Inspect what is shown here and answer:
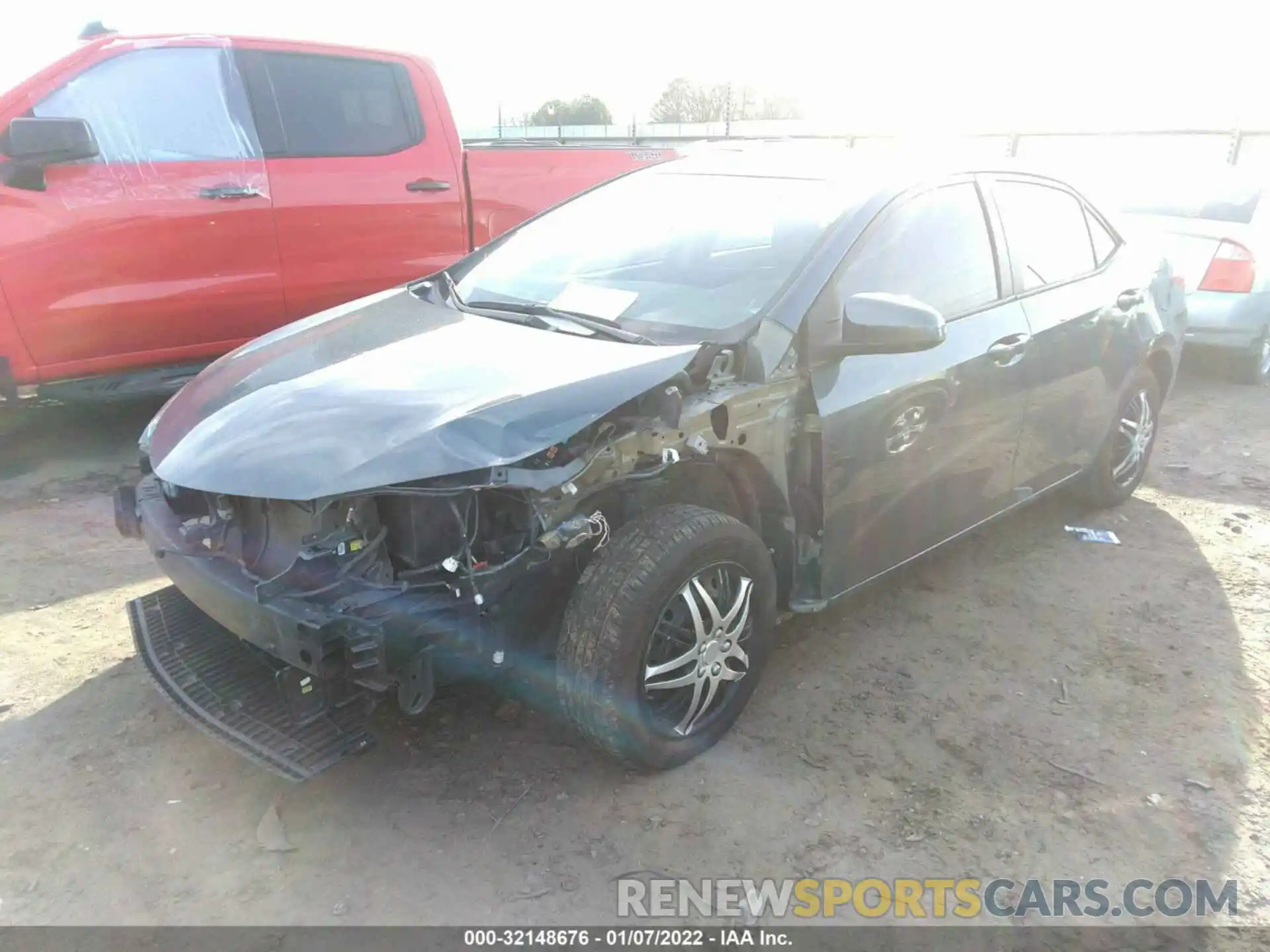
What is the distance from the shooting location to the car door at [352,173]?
17.0ft

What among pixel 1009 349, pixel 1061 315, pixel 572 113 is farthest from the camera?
pixel 572 113

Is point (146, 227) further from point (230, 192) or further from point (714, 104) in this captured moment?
point (714, 104)

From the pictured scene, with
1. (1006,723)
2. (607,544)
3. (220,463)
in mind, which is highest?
(220,463)

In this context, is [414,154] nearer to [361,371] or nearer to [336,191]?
[336,191]

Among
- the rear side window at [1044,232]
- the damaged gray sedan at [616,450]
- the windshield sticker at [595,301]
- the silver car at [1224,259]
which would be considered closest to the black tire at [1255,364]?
the silver car at [1224,259]

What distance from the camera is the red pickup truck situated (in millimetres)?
4516

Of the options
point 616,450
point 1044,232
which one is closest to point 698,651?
point 616,450

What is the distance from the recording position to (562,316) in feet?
10.4

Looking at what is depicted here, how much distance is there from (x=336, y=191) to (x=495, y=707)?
11.3ft

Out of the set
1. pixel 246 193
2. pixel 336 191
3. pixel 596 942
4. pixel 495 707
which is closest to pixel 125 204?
pixel 246 193

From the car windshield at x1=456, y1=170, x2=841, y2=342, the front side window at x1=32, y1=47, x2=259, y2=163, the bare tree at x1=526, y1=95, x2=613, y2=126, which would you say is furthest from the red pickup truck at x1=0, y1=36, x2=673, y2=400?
the bare tree at x1=526, y1=95, x2=613, y2=126

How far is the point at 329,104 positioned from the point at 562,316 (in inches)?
123

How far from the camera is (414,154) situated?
5660 millimetres

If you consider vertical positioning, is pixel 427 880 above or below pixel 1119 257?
below
